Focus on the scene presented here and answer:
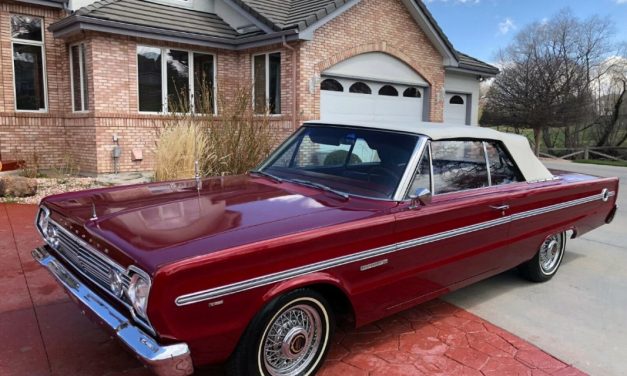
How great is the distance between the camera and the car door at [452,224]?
342 cm

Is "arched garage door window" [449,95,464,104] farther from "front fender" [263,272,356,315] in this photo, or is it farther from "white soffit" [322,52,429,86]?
"front fender" [263,272,356,315]

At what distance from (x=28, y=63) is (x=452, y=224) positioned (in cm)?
1157

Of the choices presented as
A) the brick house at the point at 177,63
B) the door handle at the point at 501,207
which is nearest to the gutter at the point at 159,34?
the brick house at the point at 177,63

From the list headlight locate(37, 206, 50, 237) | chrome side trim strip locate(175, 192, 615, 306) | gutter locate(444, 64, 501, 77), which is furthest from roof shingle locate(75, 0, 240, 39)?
chrome side trim strip locate(175, 192, 615, 306)

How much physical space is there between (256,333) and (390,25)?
13.7m

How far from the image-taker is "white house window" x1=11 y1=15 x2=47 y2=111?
451 inches

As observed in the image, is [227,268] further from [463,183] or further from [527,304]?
[527,304]

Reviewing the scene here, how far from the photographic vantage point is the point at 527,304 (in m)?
4.48

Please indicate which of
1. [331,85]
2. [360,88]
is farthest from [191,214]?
[360,88]

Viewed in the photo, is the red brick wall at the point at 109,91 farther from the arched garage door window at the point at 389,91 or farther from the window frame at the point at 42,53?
the arched garage door window at the point at 389,91

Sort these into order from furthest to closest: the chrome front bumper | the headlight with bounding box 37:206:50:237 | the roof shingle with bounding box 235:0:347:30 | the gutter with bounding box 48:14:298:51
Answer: the roof shingle with bounding box 235:0:347:30 < the gutter with bounding box 48:14:298:51 < the headlight with bounding box 37:206:50:237 < the chrome front bumper

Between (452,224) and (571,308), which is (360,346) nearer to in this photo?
(452,224)

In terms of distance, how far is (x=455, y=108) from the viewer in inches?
732

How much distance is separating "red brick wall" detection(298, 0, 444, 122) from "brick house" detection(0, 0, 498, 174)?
0.12ft
